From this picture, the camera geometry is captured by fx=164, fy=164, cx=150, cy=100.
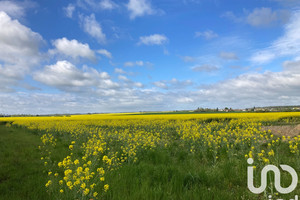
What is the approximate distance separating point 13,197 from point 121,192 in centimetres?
242

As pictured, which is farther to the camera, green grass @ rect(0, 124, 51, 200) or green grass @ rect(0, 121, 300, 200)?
green grass @ rect(0, 124, 51, 200)

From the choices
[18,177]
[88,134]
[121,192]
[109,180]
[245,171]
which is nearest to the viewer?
[121,192]

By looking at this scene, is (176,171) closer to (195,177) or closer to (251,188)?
(195,177)

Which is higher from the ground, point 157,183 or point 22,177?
point 157,183

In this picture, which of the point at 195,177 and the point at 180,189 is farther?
the point at 195,177

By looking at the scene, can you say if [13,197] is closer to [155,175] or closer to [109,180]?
[109,180]

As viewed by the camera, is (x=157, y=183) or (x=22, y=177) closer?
(x=157, y=183)

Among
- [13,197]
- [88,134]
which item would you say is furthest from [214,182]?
[88,134]

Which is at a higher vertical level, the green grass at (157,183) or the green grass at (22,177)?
the green grass at (157,183)

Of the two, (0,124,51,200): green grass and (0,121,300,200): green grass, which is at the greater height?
(0,121,300,200): green grass

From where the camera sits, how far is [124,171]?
4.91 meters

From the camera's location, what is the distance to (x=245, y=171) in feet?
15.2

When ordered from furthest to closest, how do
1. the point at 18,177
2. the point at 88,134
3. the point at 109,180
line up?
1. the point at 88,134
2. the point at 18,177
3. the point at 109,180

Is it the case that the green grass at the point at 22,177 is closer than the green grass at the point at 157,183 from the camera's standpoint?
No
